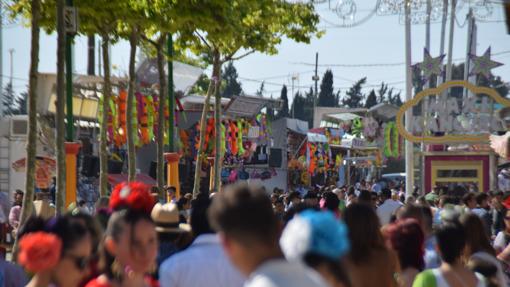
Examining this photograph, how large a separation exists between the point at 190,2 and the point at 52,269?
40.7 feet

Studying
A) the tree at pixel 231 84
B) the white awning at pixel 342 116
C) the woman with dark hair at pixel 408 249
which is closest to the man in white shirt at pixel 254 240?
the woman with dark hair at pixel 408 249

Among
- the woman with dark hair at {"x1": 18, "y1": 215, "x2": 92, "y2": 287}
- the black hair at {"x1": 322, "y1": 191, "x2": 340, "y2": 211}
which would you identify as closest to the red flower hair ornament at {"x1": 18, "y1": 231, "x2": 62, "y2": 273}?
the woman with dark hair at {"x1": 18, "y1": 215, "x2": 92, "y2": 287}

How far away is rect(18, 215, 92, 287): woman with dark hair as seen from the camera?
4219 millimetres

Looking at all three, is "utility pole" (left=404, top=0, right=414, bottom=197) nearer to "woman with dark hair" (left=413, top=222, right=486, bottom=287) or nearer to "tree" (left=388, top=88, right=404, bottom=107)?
"woman with dark hair" (left=413, top=222, right=486, bottom=287)

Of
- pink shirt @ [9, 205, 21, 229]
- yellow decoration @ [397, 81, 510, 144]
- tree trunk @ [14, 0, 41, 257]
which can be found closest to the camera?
tree trunk @ [14, 0, 41, 257]

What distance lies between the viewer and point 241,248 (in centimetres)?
334

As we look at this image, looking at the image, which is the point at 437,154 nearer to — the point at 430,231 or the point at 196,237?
the point at 430,231

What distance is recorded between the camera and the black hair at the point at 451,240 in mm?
5598

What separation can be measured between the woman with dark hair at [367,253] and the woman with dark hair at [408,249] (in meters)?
0.14

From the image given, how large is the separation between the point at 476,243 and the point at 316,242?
340 cm

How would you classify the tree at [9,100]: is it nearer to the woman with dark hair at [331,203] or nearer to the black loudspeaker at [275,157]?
the black loudspeaker at [275,157]

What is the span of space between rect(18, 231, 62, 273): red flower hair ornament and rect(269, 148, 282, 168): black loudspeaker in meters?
37.0

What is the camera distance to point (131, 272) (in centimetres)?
452

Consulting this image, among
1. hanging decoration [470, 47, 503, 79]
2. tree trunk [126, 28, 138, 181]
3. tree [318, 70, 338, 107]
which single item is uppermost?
tree [318, 70, 338, 107]
